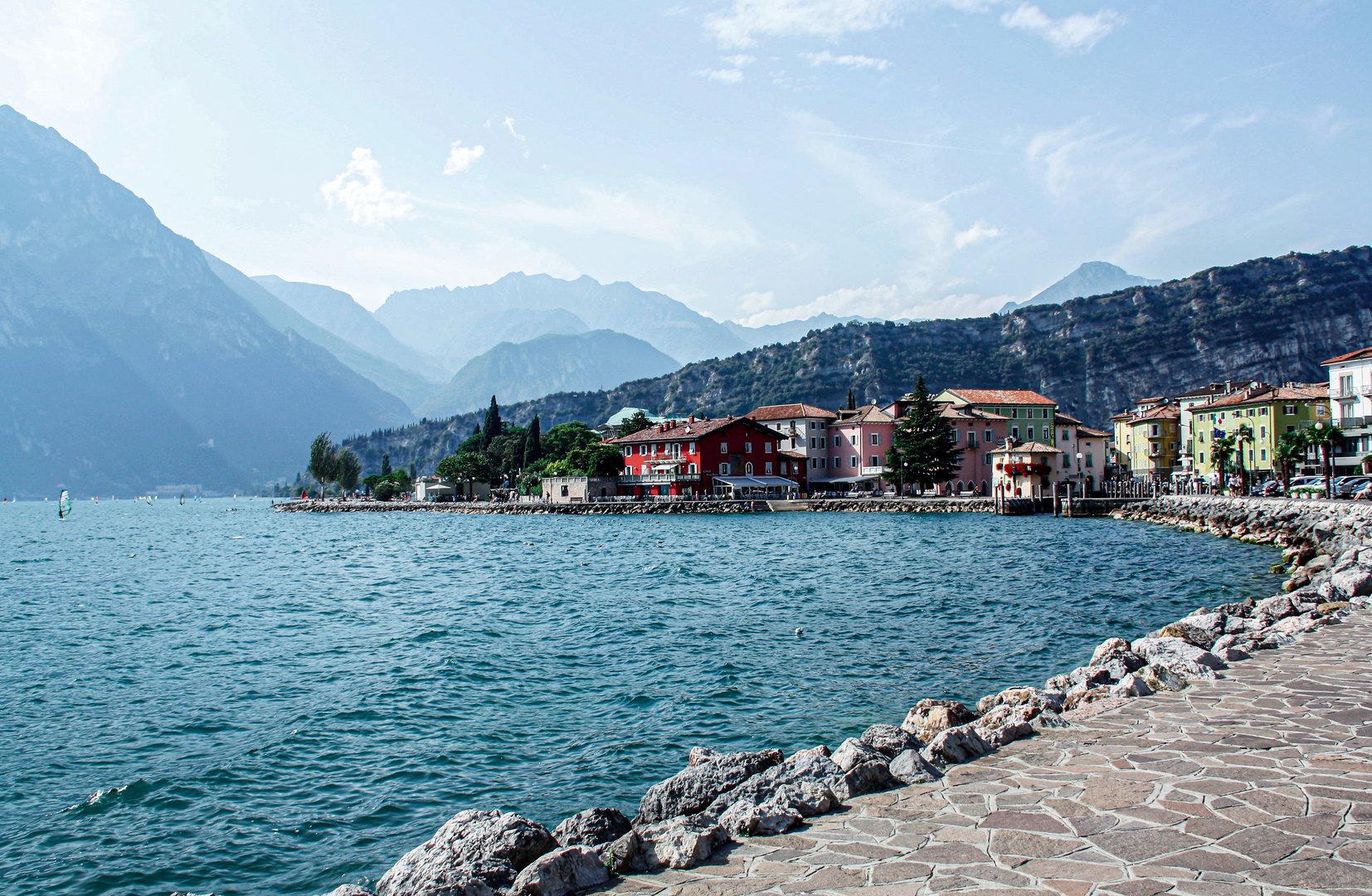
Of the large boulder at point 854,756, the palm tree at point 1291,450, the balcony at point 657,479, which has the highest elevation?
the palm tree at point 1291,450

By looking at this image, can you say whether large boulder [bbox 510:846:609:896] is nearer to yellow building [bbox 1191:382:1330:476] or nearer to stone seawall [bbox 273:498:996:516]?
stone seawall [bbox 273:498:996:516]

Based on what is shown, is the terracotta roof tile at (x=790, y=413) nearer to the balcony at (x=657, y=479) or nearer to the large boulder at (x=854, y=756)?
the balcony at (x=657, y=479)

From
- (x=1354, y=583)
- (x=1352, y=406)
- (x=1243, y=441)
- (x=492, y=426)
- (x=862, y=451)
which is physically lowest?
(x=1354, y=583)

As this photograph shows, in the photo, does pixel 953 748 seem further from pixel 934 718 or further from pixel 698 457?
pixel 698 457

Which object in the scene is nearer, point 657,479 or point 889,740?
point 889,740

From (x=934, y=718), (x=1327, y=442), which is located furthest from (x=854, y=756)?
(x=1327, y=442)

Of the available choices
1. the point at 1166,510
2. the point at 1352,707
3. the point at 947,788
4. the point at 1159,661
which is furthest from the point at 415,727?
the point at 1166,510

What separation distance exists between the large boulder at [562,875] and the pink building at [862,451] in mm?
91672

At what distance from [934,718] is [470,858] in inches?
222

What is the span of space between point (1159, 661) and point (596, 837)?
27.8 ft

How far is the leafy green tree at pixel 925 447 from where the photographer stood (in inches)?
3307

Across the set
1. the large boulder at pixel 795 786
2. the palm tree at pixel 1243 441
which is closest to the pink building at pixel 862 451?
the palm tree at pixel 1243 441

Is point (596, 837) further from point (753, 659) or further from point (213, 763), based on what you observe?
point (753, 659)

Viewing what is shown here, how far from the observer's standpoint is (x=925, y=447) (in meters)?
84.0
